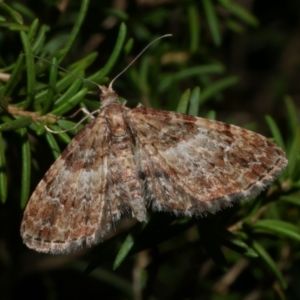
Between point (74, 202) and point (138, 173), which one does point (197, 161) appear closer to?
point (138, 173)

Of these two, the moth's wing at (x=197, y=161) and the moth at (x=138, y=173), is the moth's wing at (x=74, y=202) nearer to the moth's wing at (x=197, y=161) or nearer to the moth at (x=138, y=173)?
the moth at (x=138, y=173)

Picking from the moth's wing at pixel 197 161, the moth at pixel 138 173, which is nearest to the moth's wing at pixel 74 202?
the moth at pixel 138 173

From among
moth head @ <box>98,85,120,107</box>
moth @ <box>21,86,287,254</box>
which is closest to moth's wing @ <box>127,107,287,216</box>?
moth @ <box>21,86,287,254</box>

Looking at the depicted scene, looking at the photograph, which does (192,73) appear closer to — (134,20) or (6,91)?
(134,20)

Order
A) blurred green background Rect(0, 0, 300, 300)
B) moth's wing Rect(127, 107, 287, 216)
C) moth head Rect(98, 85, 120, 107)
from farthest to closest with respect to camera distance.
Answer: moth head Rect(98, 85, 120, 107) → moth's wing Rect(127, 107, 287, 216) → blurred green background Rect(0, 0, 300, 300)

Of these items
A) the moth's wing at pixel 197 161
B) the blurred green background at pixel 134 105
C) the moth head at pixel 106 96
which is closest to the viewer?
the blurred green background at pixel 134 105

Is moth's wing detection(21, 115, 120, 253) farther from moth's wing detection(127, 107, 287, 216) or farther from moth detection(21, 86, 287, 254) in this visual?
moth's wing detection(127, 107, 287, 216)
